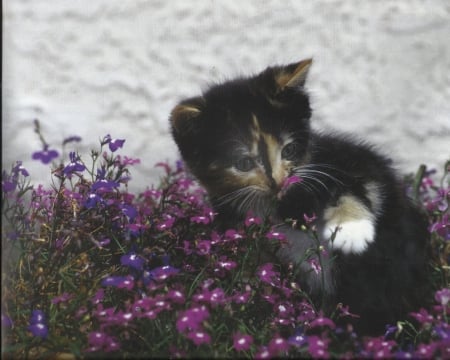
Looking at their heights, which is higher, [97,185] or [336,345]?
[97,185]

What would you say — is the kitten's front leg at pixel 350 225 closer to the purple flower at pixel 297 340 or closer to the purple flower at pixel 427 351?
the purple flower at pixel 297 340

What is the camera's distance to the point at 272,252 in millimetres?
2572

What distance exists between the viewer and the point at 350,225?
2502mm

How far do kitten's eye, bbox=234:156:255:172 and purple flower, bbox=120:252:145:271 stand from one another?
581mm

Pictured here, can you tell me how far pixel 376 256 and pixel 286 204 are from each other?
1.25ft

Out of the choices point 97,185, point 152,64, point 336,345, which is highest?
point 152,64

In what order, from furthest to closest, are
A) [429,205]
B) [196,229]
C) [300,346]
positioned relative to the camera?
[429,205] → [196,229] → [300,346]

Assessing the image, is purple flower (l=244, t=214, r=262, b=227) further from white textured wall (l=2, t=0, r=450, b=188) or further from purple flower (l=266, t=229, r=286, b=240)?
white textured wall (l=2, t=0, r=450, b=188)

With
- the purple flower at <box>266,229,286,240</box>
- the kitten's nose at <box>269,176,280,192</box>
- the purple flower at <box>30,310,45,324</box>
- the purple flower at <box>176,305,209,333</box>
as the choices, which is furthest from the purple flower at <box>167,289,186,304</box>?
the kitten's nose at <box>269,176,280,192</box>

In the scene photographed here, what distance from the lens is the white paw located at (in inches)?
97.7

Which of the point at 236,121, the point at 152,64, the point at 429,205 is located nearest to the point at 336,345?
the point at 236,121

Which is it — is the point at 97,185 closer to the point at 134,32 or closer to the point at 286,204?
the point at 286,204

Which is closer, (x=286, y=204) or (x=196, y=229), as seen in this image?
(x=286, y=204)

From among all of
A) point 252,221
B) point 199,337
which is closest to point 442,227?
point 252,221
